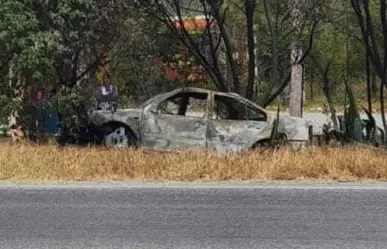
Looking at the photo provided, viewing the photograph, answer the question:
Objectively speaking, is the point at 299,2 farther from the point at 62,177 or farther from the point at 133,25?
the point at 62,177

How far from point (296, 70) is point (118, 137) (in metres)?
5.08

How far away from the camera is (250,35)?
17.5 meters

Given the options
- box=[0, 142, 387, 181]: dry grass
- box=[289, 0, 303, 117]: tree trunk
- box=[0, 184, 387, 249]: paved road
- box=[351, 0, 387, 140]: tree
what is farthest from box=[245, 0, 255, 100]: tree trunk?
box=[0, 184, 387, 249]: paved road

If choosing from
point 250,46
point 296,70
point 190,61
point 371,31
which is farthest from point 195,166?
point 190,61

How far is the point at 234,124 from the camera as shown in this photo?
49.4ft

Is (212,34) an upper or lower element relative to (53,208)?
upper

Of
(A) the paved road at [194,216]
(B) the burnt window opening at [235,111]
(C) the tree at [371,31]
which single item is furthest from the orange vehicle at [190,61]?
(A) the paved road at [194,216]

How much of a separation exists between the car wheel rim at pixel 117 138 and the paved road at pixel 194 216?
4012 mm

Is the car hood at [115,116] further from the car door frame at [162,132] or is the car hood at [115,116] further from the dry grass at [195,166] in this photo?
the dry grass at [195,166]

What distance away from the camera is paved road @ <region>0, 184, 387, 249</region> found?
291 inches

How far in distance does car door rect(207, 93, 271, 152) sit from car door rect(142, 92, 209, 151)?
20 centimetres

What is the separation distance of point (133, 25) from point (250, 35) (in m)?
2.69

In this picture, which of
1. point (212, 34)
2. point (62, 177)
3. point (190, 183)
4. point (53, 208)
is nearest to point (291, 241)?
point (53, 208)

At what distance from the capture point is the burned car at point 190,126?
583 inches
